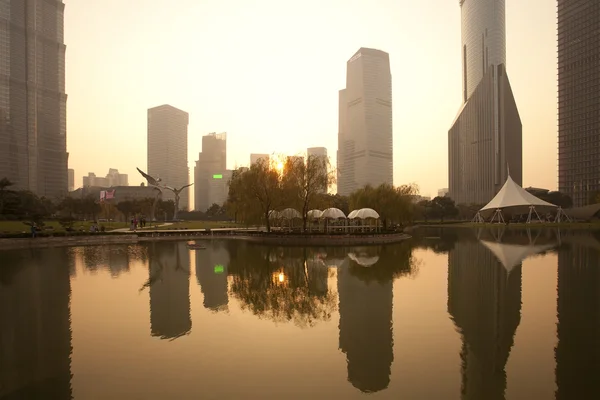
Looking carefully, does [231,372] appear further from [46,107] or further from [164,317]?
[46,107]

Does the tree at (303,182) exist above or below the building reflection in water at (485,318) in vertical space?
above

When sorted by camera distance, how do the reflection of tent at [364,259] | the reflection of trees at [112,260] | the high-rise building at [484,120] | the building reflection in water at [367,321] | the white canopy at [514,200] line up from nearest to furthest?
the building reflection in water at [367,321]
the reflection of trees at [112,260]
the reflection of tent at [364,259]
the white canopy at [514,200]
the high-rise building at [484,120]

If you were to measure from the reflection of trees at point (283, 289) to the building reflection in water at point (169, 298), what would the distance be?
1857 millimetres

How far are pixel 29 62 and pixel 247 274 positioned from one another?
151 meters

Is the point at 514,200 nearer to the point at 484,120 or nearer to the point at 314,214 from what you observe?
the point at 314,214

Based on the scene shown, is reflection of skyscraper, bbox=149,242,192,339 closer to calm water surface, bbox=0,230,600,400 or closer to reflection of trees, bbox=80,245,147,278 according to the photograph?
calm water surface, bbox=0,230,600,400

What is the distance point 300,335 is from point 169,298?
19.4ft

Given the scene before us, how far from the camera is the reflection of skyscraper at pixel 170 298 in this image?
10.1 meters

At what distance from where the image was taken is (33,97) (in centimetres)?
13200

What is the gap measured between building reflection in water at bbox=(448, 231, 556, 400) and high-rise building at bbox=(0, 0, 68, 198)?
137 metres

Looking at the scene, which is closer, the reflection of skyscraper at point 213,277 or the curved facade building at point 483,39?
the reflection of skyscraper at point 213,277

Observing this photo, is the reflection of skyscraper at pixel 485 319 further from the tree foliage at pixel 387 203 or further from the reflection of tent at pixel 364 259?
the tree foliage at pixel 387 203

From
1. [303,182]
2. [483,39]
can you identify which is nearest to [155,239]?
Result: [303,182]

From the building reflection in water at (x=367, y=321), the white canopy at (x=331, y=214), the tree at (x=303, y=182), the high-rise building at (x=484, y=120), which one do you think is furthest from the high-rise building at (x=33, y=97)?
the high-rise building at (x=484, y=120)
